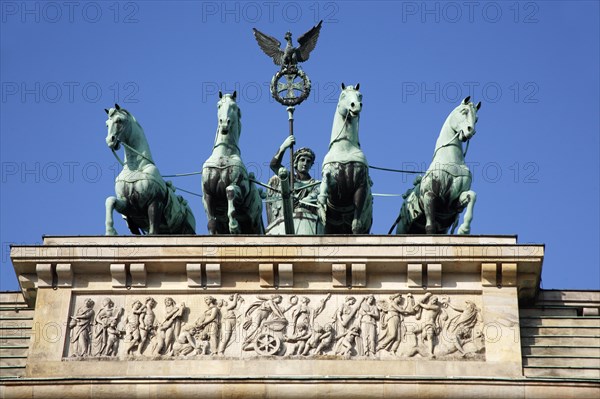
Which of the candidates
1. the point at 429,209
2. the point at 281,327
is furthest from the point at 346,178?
the point at 281,327

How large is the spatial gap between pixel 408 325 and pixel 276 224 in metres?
7.90

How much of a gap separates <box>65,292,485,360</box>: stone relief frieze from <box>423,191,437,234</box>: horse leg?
1.89 metres

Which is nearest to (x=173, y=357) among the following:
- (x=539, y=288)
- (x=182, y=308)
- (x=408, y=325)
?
(x=182, y=308)

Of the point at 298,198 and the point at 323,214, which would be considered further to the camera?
the point at 298,198

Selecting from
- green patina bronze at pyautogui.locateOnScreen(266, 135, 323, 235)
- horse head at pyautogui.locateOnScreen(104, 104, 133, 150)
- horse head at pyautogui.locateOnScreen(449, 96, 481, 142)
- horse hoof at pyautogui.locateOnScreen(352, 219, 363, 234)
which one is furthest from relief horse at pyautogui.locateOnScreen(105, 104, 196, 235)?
horse head at pyautogui.locateOnScreen(449, 96, 481, 142)

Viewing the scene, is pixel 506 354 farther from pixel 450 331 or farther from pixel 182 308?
pixel 182 308

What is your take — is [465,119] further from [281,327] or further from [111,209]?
[111,209]

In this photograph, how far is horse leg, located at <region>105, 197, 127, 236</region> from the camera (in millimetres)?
37625

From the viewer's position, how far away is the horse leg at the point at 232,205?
37.7 metres

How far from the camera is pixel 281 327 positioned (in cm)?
3572

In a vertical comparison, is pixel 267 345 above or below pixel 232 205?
below

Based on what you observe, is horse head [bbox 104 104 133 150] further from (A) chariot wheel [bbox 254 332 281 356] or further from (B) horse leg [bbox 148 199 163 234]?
(A) chariot wheel [bbox 254 332 281 356]

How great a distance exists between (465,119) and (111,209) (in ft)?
20.2

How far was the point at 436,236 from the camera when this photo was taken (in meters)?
36.5
